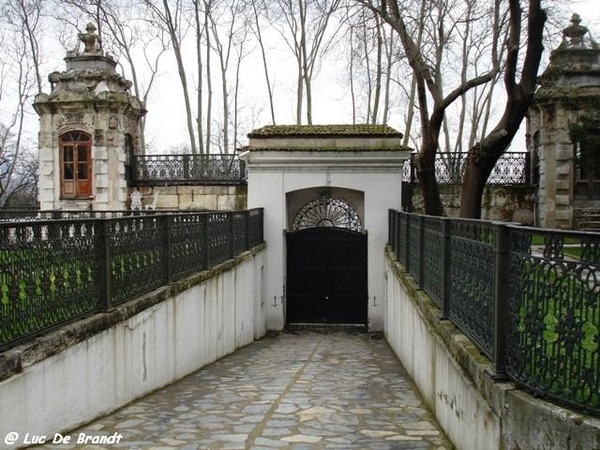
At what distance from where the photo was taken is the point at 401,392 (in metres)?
8.32

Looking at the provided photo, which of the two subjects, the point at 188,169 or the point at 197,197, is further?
the point at 188,169

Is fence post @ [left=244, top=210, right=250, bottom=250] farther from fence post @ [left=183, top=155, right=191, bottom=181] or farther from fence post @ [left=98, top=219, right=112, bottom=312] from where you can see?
fence post @ [left=183, top=155, right=191, bottom=181]

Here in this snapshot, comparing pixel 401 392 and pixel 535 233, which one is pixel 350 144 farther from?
pixel 535 233

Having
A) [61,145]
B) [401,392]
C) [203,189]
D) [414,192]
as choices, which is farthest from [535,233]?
[61,145]

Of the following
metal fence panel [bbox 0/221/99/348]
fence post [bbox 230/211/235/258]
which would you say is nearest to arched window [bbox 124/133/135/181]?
fence post [bbox 230/211/235/258]

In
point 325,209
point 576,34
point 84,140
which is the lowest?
point 325,209

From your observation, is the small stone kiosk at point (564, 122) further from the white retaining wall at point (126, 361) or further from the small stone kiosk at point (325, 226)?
the white retaining wall at point (126, 361)

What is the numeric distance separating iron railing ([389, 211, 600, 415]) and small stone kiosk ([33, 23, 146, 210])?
66.3 feet

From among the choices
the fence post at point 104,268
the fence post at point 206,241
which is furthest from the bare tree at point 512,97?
the fence post at point 104,268

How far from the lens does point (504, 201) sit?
22.1 metres

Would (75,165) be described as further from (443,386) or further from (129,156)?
(443,386)

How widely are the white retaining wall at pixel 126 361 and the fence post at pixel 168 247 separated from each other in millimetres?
339

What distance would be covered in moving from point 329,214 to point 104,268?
11.2 m

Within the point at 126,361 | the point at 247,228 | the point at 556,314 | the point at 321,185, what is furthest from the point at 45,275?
the point at 321,185
